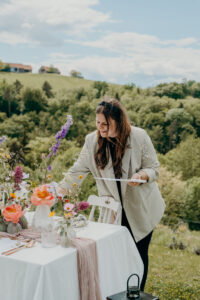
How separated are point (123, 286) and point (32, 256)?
0.76 m

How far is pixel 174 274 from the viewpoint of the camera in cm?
447

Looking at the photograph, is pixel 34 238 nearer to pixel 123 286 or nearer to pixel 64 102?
pixel 123 286

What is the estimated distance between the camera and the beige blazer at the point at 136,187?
108 inches

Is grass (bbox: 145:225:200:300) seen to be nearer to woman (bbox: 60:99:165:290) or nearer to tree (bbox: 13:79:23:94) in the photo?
woman (bbox: 60:99:165:290)

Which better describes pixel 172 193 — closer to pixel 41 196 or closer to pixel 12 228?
pixel 12 228

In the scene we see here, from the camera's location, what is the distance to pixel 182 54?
4841cm

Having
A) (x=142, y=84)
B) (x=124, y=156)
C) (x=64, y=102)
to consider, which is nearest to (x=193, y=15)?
(x=142, y=84)

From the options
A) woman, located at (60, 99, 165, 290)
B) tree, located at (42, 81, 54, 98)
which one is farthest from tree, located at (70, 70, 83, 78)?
woman, located at (60, 99, 165, 290)

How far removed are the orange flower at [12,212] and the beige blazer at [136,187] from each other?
0.71 meters

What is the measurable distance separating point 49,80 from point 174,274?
1719 inches

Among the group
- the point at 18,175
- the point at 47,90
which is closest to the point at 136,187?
the point at 18,175

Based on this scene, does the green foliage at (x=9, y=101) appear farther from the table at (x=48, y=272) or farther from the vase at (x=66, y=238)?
the vase at (x=66, y=238)

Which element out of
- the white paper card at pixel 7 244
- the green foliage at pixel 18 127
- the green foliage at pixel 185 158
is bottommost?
the green foliage at pixel 185 158

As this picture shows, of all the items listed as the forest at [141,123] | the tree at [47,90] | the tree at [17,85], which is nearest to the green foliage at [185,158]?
the forest at [141,123]
